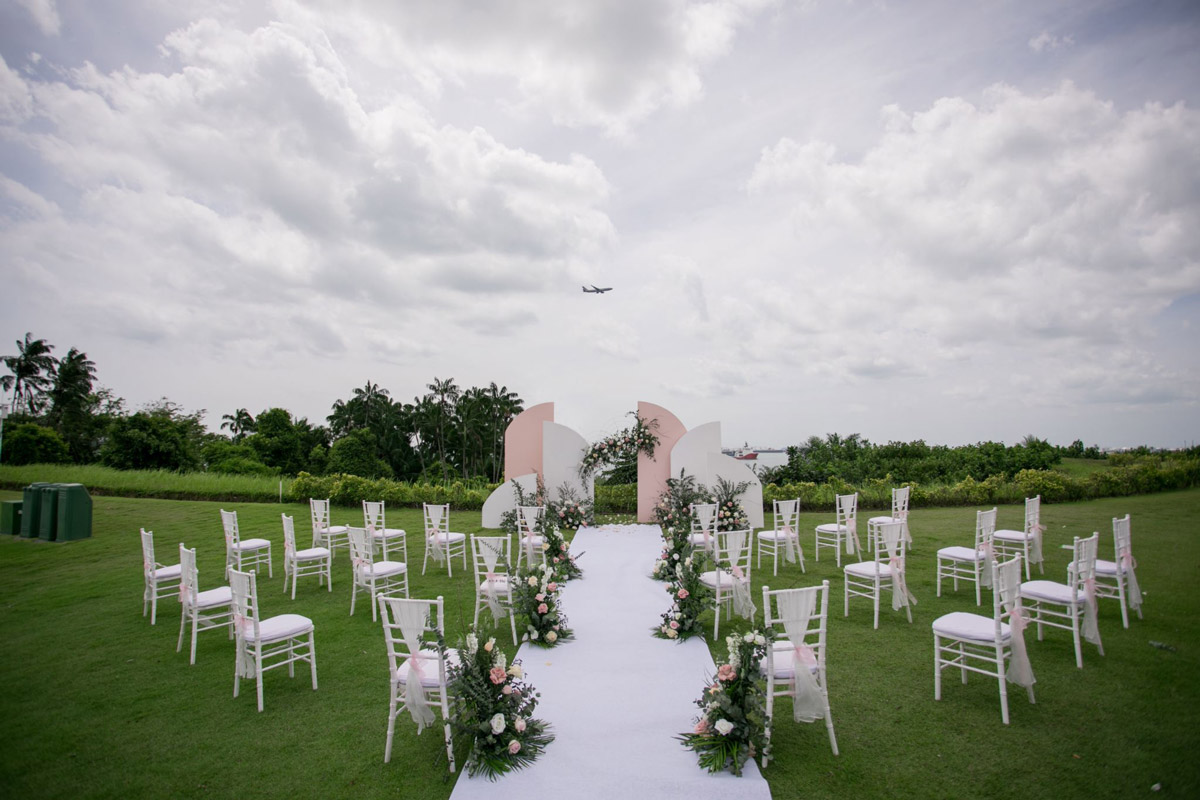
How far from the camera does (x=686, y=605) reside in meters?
5.66

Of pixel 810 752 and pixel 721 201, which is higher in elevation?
pixel 721 201

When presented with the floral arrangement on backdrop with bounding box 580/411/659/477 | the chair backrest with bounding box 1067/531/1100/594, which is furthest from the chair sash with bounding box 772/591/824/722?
the floral arrangement on backdrop with bounding box 580/411/659/477

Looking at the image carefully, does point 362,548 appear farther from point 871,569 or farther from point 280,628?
point 871,569

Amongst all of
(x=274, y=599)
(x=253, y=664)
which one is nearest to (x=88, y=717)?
(x=253, y=664)

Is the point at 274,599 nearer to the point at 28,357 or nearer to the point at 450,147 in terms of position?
the point at 450,147

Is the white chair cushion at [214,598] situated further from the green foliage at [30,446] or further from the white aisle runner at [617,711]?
the green foliage at [30,446]

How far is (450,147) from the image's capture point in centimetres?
1079

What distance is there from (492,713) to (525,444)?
9.70 m

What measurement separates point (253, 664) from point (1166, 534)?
1254cm

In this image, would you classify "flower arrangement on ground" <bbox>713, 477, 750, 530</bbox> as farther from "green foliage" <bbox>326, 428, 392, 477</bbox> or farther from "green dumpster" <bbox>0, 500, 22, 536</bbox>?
"green foliage" <bbox>326, 428, 392, 477</bbox>

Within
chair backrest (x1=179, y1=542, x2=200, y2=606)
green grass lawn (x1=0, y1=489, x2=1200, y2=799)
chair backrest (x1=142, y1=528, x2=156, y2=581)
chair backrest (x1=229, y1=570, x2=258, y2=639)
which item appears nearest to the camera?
green grass lawn (x1=0, y1=489, x2=1200, y2=799)

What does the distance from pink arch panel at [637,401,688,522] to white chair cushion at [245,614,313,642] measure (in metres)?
8.73

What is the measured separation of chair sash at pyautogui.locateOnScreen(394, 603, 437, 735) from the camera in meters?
3.59

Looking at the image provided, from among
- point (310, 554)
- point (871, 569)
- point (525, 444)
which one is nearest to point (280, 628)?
point (310, 554)
